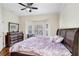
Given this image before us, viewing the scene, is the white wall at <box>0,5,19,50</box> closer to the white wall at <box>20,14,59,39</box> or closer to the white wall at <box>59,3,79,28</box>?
the white wall at <box>20,14,59,39</box>

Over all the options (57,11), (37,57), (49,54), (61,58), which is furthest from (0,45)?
(57,11)

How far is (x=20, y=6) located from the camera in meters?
1.25

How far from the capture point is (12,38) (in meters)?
1.49

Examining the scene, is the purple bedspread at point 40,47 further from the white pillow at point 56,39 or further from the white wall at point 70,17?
the white wall at point 70,17

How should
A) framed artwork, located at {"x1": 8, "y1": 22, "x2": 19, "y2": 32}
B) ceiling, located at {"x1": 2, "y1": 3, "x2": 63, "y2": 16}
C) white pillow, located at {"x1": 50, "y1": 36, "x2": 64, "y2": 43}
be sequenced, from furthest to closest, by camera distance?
1. white pillow, located at {"x1": 50, "y1": 36, "x2": 64, "y2": 43}
2. framed artwork, located at {"x1": 8, "y1": 22, "x2": 19, "y2": 32}
3. ceiling, located at {"x1": 2, "y1": 3, "x2": 63, "y2": 16}

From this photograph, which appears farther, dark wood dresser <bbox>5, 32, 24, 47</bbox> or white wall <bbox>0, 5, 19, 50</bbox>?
dark wood dresser <bbox>5, 32, 24, 47</bbox>

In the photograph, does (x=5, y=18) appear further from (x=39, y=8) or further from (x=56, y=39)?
(x=56, y=39)

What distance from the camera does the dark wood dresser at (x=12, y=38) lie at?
137cm

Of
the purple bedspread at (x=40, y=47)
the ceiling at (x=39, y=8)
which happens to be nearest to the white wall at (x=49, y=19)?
the ceiling at (x=39, y=8)

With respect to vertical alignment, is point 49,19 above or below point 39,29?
above

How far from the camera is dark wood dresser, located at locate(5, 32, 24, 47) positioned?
137 cm

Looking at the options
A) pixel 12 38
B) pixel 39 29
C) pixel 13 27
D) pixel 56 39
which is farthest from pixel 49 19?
pixel 12 38

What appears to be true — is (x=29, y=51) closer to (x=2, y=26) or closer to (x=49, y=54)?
Result: (x=49, y=54)

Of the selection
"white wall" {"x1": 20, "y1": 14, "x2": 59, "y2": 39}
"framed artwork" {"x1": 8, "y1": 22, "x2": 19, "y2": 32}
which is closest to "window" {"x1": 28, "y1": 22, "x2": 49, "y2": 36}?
"white wall" {"x1": 20, "y1": 14, "x2": 59, "y2": 39}
